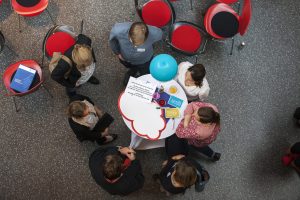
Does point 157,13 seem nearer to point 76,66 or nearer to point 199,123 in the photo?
point 76,66

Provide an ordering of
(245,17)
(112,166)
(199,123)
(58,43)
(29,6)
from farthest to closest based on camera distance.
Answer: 1. (29,6)
2. (58,43)
3. (245,17)
4. (199,123)
5. (112,166)

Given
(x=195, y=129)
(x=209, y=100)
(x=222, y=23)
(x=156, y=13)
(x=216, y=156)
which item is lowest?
(x=216, y=156)

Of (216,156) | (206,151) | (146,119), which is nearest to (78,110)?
(146,119)

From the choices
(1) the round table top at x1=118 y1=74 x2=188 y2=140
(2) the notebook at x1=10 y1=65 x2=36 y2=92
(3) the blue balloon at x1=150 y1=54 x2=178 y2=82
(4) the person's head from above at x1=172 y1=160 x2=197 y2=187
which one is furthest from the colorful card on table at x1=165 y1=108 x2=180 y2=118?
(2) the notebook at x1=10 y1=65 x2=36 y2=92

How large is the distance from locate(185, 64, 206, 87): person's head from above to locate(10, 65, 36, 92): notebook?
204 cm

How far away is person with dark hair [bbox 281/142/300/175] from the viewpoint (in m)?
4.21

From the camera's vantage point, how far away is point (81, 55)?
3.90 meters

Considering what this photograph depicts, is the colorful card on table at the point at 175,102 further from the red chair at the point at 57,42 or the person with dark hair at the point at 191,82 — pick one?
the red chair at the point at 57,42

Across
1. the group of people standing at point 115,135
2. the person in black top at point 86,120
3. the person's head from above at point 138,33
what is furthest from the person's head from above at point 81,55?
the person's head from above at point 138,33

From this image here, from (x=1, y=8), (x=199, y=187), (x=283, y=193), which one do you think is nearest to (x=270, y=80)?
(x=283, y=193)

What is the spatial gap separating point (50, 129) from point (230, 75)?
2.85 meters

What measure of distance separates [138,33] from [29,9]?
1663 mm

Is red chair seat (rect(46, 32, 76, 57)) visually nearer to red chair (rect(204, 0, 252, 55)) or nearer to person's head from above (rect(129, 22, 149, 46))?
person's head from above (rect(129, 22, 149, 46))

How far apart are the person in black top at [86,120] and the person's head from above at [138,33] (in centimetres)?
100
